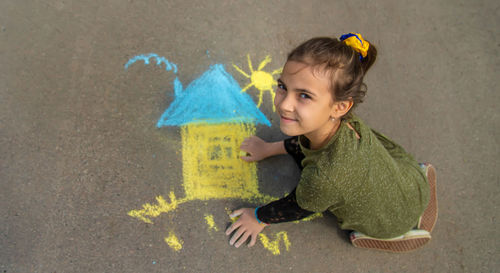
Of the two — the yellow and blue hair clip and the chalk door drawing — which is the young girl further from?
the chalk door drawing

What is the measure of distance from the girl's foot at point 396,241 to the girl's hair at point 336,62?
1.08m

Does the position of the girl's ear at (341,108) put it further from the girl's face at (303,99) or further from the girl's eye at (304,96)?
the girl's eye at (304,96)

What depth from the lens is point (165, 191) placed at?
6.32ft

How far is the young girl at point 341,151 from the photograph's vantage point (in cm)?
118

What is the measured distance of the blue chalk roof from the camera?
212 centimetres

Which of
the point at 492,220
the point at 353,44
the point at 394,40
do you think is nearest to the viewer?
the point at 353,44

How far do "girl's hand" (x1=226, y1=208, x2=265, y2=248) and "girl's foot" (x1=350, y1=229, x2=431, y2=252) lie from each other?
2.03ft

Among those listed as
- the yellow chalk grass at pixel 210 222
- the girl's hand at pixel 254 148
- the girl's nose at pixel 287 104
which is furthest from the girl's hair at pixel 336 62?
the yellow chalk grass at pixel 210 222

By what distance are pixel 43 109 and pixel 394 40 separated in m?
2.84

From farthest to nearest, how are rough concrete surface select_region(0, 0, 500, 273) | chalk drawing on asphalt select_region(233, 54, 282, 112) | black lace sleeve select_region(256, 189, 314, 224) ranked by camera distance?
chalk drawing on asphalt select_region(233, 54, 282, 112)
rough concrete surface select_region(0, 0, 500, 273)
black lace sleeve select_region(256, 189, 314, 224)

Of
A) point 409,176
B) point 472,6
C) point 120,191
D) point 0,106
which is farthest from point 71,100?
point 472,6

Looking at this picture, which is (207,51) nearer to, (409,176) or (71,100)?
(71,100)

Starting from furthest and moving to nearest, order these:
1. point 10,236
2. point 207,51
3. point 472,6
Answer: point 472,6, point 207,51, point 10,236

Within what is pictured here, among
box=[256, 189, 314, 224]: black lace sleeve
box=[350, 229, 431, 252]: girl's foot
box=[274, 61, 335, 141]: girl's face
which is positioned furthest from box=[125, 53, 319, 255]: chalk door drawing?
box=[274, 61, 335, 141]: girl's face
